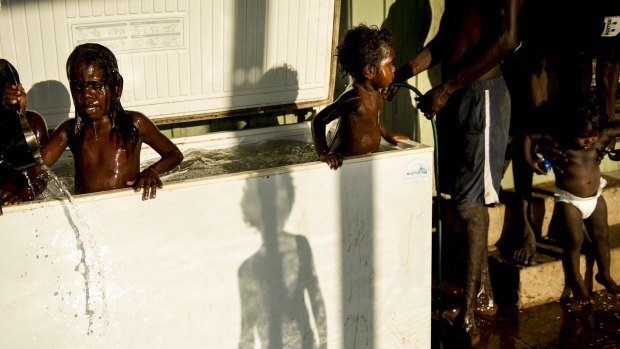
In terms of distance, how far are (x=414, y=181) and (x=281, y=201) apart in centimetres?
61

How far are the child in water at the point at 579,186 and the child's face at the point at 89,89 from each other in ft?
8.00

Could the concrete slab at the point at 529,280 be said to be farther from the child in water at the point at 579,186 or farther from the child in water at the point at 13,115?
the child in water at the point at 13,115

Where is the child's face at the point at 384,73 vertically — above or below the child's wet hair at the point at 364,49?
below

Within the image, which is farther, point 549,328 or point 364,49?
point 549,328

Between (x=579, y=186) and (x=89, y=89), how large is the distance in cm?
277

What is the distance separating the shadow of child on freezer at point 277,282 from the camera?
2.80 m

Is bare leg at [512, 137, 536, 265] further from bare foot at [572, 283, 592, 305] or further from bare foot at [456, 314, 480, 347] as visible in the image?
bare foot at [456, 314, 480, 347]

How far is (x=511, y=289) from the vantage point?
13.4 ft

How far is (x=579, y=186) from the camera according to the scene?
4.09 meters

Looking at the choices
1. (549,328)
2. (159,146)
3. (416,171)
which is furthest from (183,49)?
(549,328)

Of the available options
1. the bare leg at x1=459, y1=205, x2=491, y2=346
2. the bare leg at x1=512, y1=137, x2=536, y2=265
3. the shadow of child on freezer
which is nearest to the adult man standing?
the bare leg at x1=459, y1=205, x2=491, y2=346

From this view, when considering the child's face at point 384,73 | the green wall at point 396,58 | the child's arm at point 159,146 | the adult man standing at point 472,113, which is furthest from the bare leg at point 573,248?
the child's arm at point 159,146

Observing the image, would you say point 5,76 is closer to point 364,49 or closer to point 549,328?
point 364,49

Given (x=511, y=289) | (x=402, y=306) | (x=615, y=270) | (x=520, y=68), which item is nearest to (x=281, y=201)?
(x=402, y=306)
